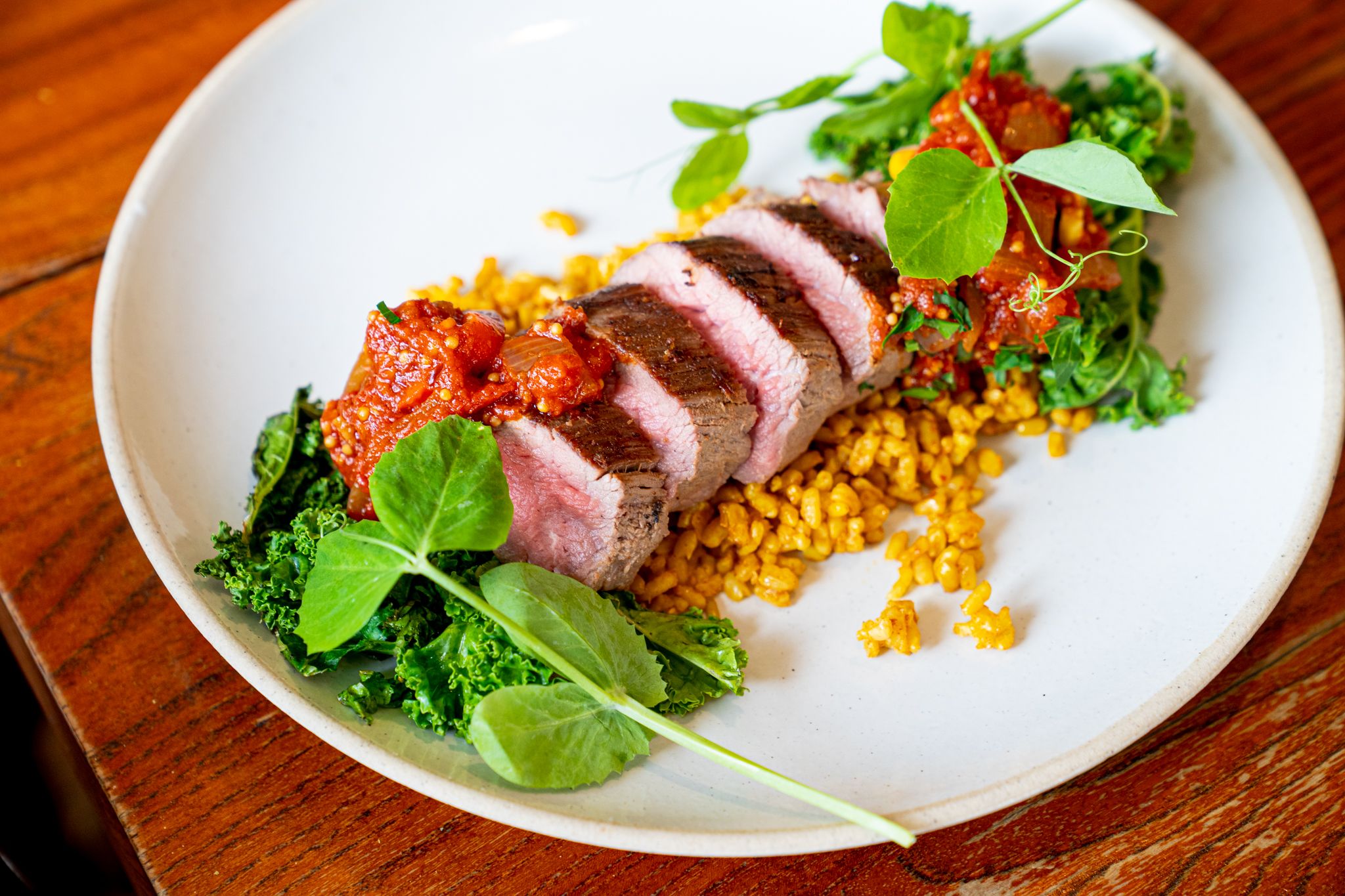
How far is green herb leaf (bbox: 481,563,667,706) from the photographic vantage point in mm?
2648

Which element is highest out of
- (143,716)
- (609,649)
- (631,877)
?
(609,649)

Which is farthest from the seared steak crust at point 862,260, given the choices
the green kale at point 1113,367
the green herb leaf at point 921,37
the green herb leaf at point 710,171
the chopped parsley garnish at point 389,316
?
the chopped parsley garnish at point 389,316

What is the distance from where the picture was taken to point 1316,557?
3.41m

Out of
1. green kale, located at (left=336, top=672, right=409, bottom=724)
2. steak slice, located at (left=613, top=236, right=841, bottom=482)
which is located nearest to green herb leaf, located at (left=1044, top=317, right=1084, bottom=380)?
steak slice, located at (left=613, top=236, right=841, bottom=482)

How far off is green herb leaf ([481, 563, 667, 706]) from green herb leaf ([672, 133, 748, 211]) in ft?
5.96

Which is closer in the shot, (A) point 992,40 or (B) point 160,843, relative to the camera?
(B) point 160,843

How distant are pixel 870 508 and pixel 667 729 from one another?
126 centimetres

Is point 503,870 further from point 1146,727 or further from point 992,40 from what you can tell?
point 992,40

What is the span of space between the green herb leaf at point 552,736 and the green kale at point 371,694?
36 centimetres

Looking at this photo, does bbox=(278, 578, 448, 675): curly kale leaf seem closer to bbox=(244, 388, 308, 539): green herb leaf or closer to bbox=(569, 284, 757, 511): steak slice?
bbox=(244, 388, 308, 539): green herb leaf

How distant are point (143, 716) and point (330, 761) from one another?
0.60 metres

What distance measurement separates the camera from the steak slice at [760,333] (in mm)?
3232

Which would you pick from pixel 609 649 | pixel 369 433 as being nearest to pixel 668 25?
pixel 369 433

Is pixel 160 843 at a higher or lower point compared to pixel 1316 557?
lower
